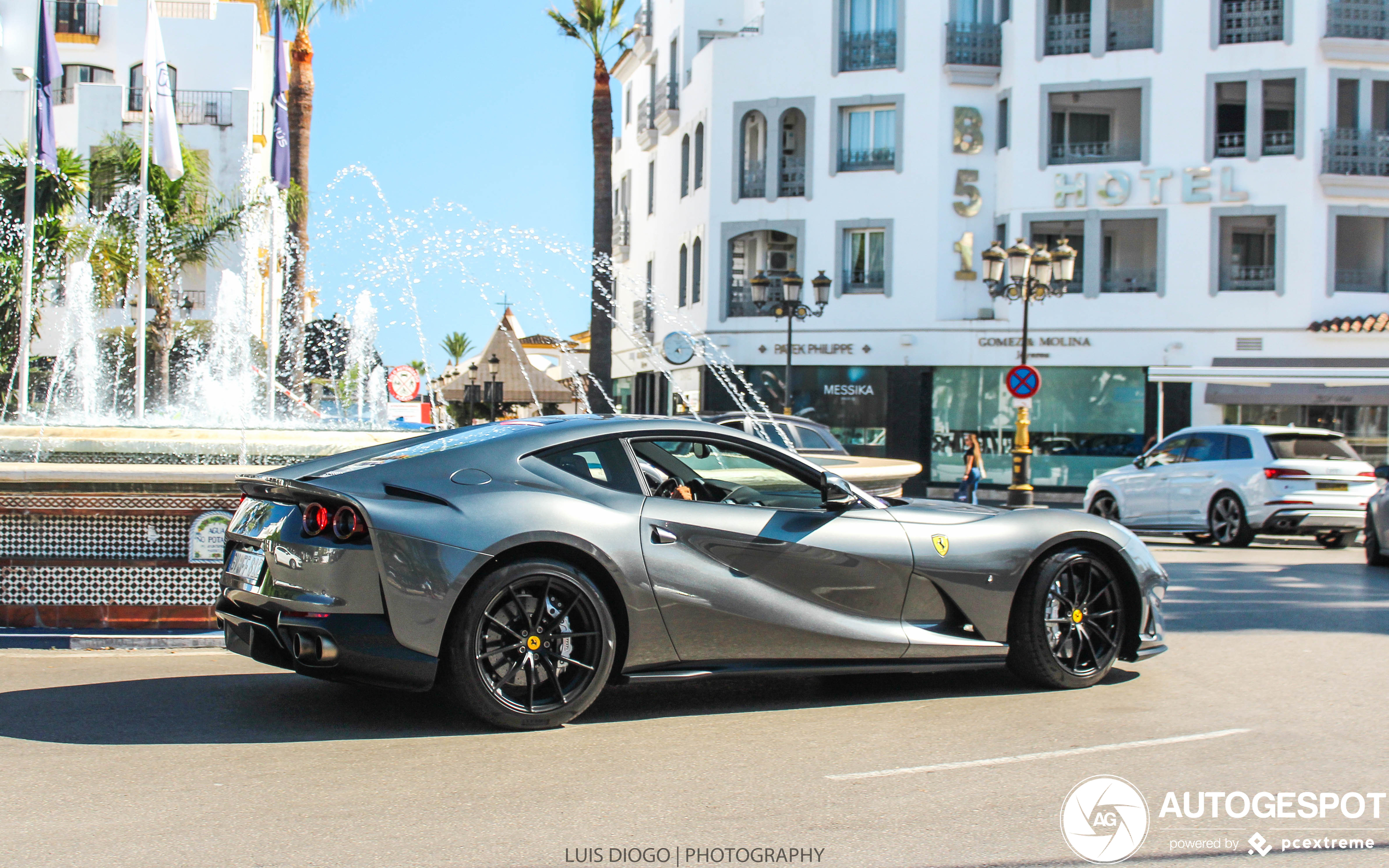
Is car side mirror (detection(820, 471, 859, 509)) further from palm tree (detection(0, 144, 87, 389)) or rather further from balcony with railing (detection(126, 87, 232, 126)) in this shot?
balcony with railing (detection(126, 87, 232, 126))

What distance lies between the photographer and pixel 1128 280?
3228 centimetres

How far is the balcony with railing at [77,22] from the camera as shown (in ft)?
143

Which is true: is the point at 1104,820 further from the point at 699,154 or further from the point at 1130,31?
the point at 699,154

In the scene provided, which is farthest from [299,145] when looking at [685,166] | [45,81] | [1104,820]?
[1104,820]

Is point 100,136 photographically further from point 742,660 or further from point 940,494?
point 742,660

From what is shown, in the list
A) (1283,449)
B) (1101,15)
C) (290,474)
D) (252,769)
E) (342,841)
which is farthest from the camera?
(1101,15)

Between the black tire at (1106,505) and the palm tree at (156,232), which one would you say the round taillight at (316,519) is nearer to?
the black tire at (1106,505)

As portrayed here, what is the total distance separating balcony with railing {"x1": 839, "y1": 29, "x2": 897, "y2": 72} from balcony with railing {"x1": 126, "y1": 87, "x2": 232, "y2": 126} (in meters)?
20.9

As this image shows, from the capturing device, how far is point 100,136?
4166 centimetres

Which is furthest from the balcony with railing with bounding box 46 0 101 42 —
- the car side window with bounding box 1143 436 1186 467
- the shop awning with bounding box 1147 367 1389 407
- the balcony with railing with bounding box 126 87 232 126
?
the car side window with bounding box 1143 436 1186 467

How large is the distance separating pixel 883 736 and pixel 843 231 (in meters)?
29.3

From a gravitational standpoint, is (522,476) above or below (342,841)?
above

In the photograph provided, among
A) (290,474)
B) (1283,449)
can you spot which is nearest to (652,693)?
(290,474)

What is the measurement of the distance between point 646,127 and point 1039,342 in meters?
14.9
